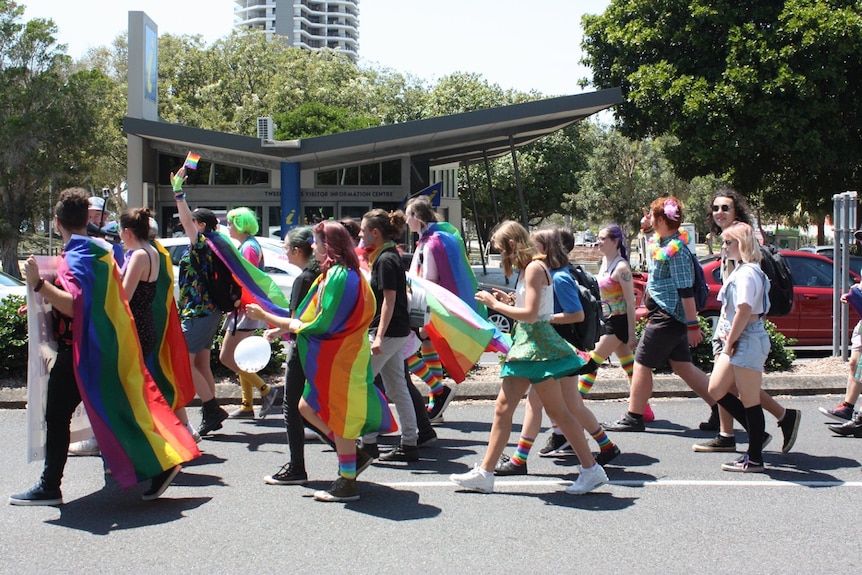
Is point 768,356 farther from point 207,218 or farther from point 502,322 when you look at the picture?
point 207,218

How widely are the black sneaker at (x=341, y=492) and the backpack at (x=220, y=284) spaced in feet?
7.12

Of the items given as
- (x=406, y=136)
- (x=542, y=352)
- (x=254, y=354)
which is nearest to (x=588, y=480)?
(x=542, y=352)

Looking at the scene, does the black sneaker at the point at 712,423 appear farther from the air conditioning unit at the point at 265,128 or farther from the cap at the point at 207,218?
the air conditioning unit at the point at 265,128

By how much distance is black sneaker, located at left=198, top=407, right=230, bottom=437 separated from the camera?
7.21 meters

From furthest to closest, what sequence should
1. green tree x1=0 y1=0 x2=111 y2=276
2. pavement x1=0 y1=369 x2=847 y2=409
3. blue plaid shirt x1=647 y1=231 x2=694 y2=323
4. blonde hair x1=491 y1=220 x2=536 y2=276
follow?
green tree x1=0 y1=0 x2=111 y2=276
pavement x1=0 y1=369 x2=847 y2=409
blue plaid shirt x1=647 y1=231 x2=694 y2=323
blonde hair x1=491 y1=220 x2=536 y2=276

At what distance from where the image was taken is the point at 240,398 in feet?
28.6

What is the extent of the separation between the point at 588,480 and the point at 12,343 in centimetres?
576

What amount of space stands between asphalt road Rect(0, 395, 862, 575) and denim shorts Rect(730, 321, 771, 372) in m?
0.74

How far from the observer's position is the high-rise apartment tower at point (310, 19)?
17925 centimetres

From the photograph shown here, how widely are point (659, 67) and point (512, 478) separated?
20.0 metres

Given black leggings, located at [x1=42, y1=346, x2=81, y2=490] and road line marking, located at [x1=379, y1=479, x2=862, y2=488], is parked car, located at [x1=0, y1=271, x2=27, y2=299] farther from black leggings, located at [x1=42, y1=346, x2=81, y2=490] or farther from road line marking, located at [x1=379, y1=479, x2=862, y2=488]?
road line marking, located at [x1=379, y1=479, x2=862, y2=488]

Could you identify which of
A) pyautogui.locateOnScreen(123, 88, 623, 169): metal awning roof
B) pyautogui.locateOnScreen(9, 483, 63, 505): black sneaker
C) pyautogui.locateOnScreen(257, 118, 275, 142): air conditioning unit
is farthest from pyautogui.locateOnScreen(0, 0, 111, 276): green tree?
pyautogui.locateOnScreen(9, 483, 63, 505): black sneaker

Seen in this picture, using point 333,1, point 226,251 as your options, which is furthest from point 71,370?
point 333,1

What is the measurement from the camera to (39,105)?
96.3ft
